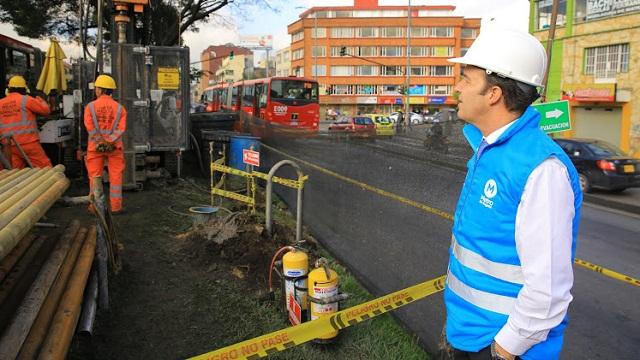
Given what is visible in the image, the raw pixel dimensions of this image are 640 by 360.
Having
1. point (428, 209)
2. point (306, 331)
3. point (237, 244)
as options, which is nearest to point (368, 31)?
point (237, 244)

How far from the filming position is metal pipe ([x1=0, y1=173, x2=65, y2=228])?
2645 mm

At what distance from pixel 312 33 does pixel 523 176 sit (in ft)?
287

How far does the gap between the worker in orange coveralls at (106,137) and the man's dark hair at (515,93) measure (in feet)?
20.9

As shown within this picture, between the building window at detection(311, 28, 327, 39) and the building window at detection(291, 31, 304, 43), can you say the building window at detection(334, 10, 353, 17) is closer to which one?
the building window at detection(291, 31, 304, 43)

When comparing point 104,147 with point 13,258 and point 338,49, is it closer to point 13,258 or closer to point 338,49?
point 13,258

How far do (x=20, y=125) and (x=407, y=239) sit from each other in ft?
21.0

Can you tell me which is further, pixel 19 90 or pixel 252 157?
pixel 19 90

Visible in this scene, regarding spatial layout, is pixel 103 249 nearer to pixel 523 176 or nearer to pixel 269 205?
pixel 269 205

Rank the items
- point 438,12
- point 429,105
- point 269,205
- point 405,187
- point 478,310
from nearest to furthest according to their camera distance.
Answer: point 478,310
point 405,187
point 269,205
point 429,105
point 438,12

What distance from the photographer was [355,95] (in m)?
85.1

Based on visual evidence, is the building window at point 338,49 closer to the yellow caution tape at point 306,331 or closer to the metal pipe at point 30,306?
the metal pipe at point 30,306

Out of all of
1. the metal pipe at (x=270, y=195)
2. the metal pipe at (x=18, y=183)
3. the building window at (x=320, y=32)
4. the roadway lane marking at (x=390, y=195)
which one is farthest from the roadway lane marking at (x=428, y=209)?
the building window at (x=320, y=32)

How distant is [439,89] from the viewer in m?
85.8

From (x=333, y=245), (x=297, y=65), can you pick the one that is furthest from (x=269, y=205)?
(x=297, y=65)
